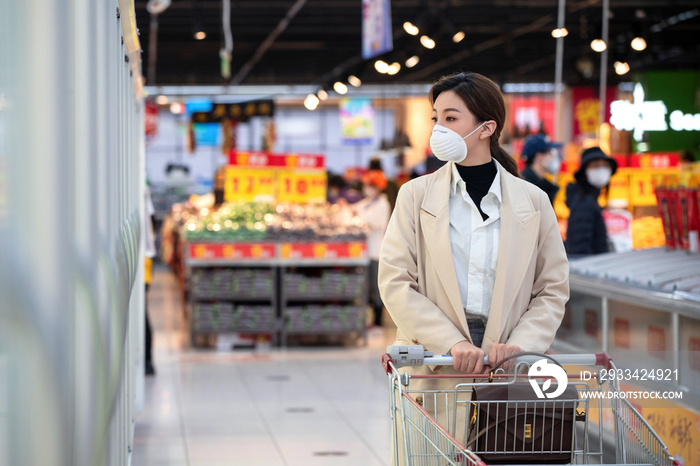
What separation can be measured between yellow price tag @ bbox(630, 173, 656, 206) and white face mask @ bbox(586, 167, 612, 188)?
256 inches

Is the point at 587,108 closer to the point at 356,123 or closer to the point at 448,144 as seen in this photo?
the point at 356,123

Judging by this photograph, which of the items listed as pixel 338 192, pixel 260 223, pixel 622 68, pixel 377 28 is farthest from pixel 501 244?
pixel 622 68

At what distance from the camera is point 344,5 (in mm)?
13578

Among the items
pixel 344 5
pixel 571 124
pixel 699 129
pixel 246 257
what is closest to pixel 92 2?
pixel 246 257

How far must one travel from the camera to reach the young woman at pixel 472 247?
7.34ft

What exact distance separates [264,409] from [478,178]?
3.76m

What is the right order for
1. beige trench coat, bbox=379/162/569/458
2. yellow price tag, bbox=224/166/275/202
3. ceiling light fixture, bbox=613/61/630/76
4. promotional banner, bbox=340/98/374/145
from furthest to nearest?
1. promotional banner, bbox=340/98/374/145
2. ceiling light fixture, bbox=613/61/630/76
3. yellow price tag, bbox=224/166/275/202
4. beige trench coat, bbox=379/162/569/458

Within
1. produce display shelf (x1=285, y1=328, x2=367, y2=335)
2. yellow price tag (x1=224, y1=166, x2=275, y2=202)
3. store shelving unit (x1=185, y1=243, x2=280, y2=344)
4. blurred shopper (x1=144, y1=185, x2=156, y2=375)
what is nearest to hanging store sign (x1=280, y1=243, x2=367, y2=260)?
store shelving unit (x1=185, y1=243, x2=280, y2=344)

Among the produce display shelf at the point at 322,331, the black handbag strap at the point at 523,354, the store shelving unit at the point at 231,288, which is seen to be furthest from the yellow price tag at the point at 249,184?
the black handbag strap at the point at 523,354

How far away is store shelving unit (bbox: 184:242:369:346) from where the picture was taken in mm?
8188

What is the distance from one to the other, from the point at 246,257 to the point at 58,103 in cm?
725

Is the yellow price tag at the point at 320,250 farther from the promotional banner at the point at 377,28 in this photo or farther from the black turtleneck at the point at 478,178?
the black turtleneck at the point at 478,178

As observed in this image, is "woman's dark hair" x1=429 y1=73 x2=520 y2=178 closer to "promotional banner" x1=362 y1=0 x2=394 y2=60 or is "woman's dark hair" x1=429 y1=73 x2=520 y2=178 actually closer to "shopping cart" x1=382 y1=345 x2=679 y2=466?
"shopping cart" x1=382 y1=345 x2=679 y2=466

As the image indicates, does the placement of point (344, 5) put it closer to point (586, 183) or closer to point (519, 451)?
point (586, 183)
